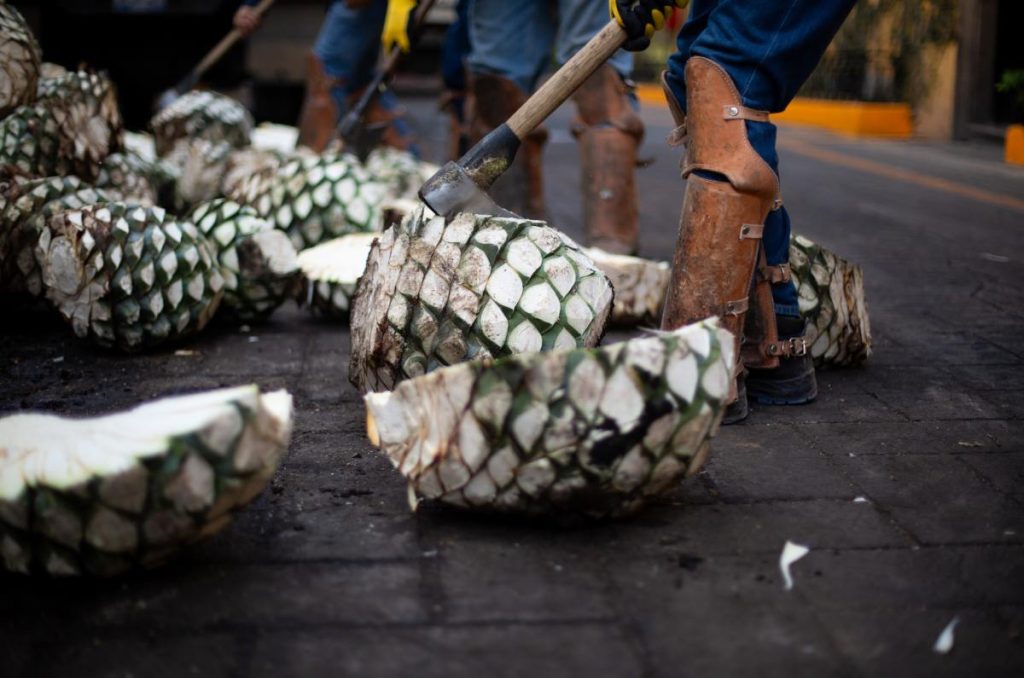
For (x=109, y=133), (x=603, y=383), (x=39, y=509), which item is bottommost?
Result: (x=39, y=509)

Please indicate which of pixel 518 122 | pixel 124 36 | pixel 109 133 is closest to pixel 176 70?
pixel 124 36

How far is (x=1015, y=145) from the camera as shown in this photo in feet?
31.8

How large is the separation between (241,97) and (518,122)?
5554 mm

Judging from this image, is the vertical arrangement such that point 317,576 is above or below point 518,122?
below

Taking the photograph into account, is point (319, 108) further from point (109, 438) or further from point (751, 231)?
point (109, 438)

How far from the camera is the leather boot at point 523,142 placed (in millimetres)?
4750

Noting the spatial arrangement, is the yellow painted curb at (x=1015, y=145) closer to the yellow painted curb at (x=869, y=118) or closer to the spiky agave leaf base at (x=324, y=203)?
the yellow painted curb at (x=869, y=118)

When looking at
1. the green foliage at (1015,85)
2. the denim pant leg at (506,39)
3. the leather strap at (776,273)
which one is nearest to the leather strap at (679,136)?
the leather strap at (776,273)

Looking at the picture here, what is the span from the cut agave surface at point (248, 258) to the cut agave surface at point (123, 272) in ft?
0.73

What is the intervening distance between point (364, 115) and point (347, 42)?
74 centimetres

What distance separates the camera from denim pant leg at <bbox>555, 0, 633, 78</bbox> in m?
4.42

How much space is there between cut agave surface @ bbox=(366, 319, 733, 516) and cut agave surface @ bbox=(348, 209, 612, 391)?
465 millimetres

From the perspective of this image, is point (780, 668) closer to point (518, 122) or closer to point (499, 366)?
point (499, 366)

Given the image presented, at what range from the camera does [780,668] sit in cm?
161
